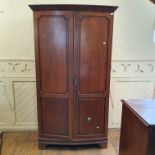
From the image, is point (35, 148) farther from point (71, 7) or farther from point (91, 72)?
point (71, 7)

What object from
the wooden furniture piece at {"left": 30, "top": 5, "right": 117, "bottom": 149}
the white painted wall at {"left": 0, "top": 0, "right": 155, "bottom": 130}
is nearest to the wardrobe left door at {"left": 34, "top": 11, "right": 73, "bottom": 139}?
the wooden furniture piece at {"left": 30, "top": 5, "right": 117, "bottom": 149}

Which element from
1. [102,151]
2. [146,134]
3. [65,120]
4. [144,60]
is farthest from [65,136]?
[144,60]

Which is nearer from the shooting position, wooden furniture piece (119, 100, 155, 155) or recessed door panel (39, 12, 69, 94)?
wooden furniture piece (119, 100, 155, 155)

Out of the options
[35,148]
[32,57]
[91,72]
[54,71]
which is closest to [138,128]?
[91,72]

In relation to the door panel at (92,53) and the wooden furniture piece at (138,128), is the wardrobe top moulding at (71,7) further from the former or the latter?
the wooden furniture piece at (138,128)

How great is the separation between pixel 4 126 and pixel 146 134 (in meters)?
2.38

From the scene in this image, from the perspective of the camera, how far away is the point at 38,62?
8.31 ft

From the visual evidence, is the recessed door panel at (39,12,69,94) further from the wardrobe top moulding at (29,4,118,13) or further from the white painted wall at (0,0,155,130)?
the white painted wall at (0,0,155,130)

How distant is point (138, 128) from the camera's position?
172 centimetres

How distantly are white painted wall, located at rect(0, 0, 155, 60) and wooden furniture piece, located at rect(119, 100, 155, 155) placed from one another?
4.34 ft

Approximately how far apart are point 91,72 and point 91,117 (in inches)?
23.3

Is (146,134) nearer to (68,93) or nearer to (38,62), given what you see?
(68,93)

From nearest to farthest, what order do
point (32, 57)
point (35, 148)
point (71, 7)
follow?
1. point (71, 7)
2. point (35, 148)
3. point (32, 57)

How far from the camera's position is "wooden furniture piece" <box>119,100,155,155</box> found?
1.56 metres
